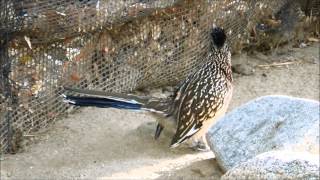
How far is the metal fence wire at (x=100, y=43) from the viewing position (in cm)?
599

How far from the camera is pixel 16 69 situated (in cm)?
610

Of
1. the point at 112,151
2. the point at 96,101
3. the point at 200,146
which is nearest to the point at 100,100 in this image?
the point at 96,101

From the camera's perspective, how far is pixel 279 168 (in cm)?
423

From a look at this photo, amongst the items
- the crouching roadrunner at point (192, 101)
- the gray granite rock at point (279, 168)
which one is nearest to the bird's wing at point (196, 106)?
the crouching roadrunner at point (192, 101)

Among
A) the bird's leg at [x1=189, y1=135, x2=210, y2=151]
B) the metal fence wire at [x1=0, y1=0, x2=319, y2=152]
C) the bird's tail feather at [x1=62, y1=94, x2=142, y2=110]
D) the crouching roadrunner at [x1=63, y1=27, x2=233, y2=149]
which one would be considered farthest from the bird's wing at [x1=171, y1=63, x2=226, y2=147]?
the metal fence wire at [x1=0, y1=0, x2=319, y2=152]

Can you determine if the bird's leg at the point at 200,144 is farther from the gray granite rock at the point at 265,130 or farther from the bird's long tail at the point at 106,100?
the bird's long tail at the point at 106,100

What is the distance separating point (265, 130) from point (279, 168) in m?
1.40

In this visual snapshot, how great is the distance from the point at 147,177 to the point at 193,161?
1.54 feet

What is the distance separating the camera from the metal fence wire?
5988 mm

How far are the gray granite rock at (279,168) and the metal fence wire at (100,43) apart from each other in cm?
230

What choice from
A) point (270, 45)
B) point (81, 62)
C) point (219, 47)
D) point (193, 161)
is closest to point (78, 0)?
point (81, 62)

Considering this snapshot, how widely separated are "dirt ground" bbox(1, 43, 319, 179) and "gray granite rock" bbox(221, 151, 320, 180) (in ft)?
4.31

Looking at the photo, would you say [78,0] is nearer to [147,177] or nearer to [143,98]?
[143,98]

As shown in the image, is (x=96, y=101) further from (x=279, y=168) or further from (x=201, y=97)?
(x=279, y=168)
